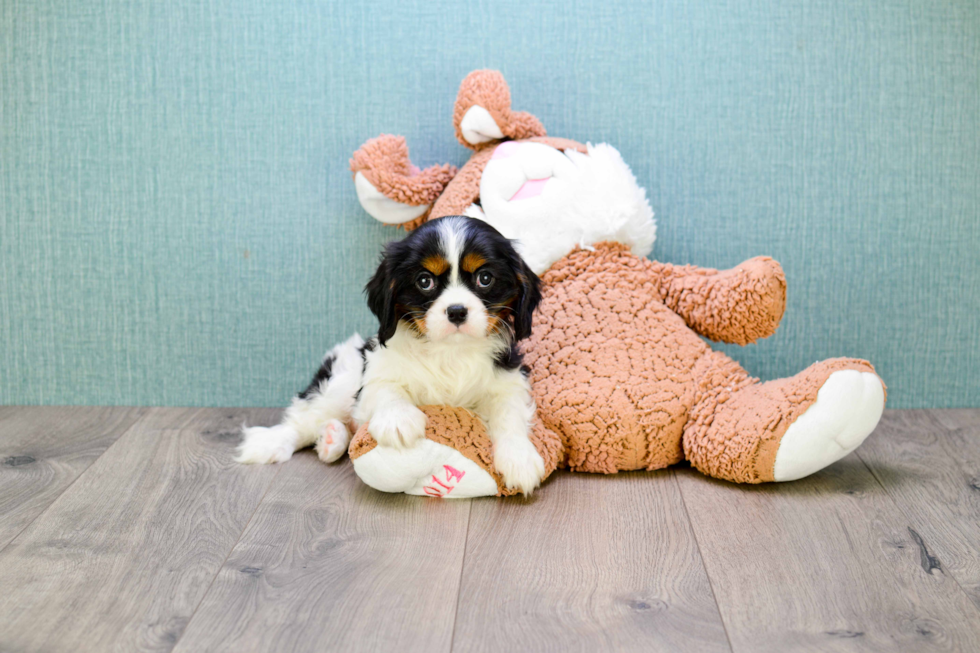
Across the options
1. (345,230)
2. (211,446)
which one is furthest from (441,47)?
(211,446)

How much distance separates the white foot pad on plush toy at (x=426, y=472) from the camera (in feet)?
5.60

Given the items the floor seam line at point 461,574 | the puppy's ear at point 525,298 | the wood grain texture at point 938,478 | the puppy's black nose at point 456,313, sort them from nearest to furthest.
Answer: the floor seam line at point 461,574
the wood grain texture at point 938,478
the puppy's black nose at point 456,313
the puppy's ear at point 525,298

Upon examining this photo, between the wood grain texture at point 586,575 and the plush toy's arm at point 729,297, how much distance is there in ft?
1.39

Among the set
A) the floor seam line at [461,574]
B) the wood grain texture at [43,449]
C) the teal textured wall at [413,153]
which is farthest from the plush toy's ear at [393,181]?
the wood grain texture at [43,449]

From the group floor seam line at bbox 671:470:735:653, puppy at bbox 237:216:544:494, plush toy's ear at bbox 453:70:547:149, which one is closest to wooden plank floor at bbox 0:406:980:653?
floor seam line at bbox 671:470:735:653

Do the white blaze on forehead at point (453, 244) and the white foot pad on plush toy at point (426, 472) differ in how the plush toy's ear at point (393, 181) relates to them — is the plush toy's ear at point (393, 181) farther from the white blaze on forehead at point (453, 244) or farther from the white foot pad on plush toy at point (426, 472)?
the white foot pad on plush toy at point (426, 472)

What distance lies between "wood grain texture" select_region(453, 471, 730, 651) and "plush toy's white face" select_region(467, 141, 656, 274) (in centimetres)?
62

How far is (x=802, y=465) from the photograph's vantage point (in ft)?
5.83

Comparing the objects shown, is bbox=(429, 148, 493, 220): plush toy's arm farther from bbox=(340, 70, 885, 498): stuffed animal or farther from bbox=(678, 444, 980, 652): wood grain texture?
bbox=(678, 444, 980, 652): wood grain texture

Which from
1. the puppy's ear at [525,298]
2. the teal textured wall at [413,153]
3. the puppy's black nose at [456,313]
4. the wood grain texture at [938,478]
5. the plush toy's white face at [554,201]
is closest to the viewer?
the wood grain texture at [938,478]

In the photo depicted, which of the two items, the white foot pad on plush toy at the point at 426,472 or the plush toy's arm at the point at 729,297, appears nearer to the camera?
the white foot pad on plush toy at the point at 426,472

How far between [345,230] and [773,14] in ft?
4.41

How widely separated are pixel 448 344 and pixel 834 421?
843 millimetres

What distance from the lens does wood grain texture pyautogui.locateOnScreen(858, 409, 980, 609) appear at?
151 cm
